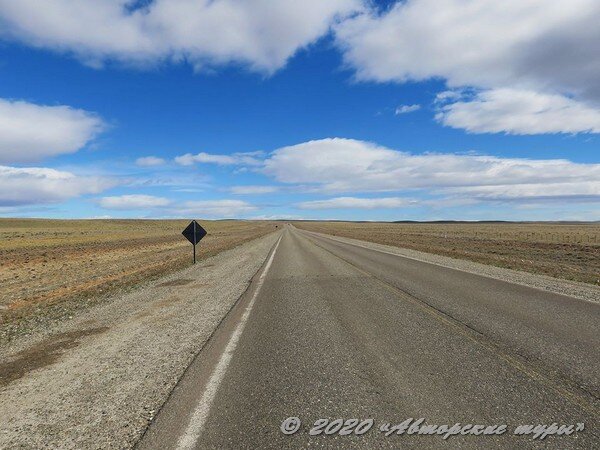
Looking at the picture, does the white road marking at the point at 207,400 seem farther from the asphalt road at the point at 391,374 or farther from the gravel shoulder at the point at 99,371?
the gravel shoulder at the point at 99,371

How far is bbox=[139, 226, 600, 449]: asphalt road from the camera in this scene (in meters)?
3.63

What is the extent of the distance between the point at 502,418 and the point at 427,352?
1946mm

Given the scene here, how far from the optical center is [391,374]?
493 cm

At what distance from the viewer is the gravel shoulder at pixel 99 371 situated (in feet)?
12.5

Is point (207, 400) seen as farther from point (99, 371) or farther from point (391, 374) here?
point (391, 374)

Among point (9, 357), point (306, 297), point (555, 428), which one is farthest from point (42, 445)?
point (306, 297)

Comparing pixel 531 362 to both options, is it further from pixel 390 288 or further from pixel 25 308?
pixel 25 308

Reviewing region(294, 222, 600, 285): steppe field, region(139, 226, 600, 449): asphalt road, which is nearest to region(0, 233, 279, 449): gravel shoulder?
region(139, 226, 600, 449): asphalt road

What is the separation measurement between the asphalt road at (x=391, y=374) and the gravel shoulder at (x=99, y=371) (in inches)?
14.7

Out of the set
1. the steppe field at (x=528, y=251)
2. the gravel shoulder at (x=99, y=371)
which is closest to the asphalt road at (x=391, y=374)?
the gravel shoulder at (x=99, y=371)

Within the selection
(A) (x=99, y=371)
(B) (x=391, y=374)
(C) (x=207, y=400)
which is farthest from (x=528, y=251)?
(A) (x=99, y=371)

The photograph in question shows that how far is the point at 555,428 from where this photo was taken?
3.64 m

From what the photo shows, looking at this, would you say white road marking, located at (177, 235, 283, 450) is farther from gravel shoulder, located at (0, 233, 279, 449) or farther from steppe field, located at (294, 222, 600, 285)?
steppe field, located at (294, 222, 600, 285)

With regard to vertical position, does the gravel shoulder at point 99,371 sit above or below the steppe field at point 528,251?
above
